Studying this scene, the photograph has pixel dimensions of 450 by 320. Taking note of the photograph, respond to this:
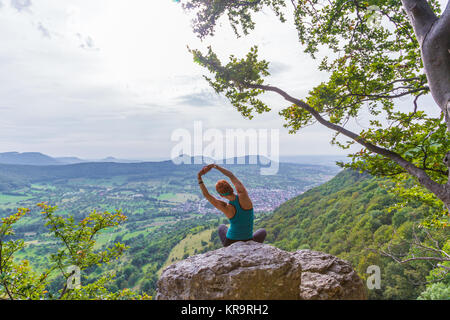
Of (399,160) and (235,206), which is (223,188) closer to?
(235,206)

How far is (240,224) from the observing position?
4105 millimetres

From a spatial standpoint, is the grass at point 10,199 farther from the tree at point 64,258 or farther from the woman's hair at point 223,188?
the woman's hair at point 223,188

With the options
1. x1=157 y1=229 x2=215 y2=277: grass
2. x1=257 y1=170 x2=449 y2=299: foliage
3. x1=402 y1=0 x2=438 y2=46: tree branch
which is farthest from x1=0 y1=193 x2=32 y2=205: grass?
x1=402 y1=0 x2=438 y2=46: tree branch

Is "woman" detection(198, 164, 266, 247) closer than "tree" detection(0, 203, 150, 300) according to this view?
Yes

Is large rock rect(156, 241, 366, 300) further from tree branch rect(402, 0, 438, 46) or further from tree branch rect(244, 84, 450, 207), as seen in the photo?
tree branch rect(402, 0, 438, 46)

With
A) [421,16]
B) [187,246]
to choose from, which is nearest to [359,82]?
[421,16]

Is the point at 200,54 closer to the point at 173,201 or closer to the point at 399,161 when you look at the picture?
the point at 399,161

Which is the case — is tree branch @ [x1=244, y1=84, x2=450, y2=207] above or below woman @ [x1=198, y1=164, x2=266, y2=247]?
above

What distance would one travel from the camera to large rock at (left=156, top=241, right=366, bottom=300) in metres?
2.95

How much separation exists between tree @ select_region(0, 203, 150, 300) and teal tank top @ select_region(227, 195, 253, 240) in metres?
4.22

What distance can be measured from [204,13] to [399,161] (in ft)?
20.8

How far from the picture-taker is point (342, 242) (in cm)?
A: 2830

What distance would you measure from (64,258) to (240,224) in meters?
5.34
